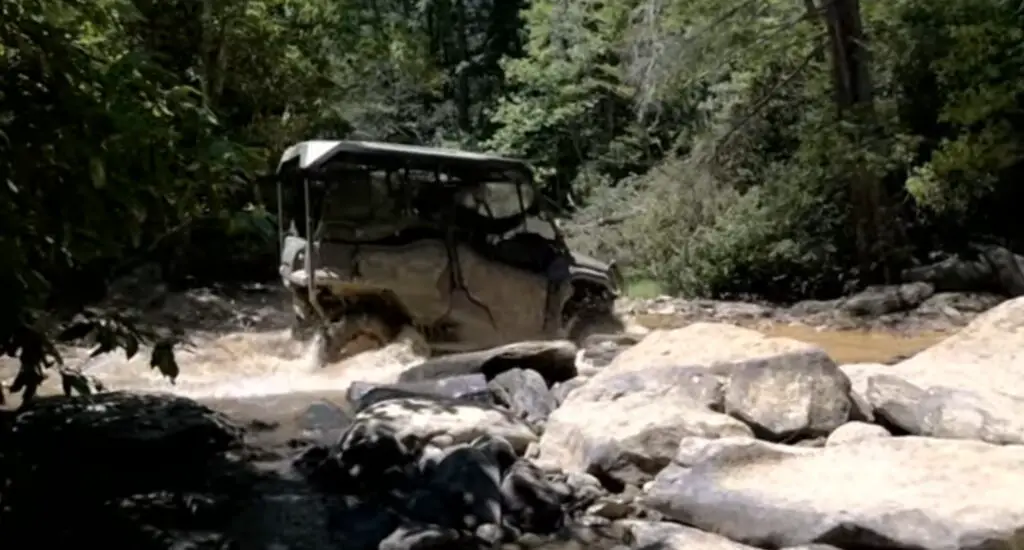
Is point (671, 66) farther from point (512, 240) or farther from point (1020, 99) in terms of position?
point (512, 240)

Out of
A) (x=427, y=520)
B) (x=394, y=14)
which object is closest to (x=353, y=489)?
(x=427, y=520)

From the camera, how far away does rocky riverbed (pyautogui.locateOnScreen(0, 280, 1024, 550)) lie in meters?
4.72

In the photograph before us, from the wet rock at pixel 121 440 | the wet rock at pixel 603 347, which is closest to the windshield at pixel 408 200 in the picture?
the wet rock at pixel 603 347

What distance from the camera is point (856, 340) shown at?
12320 mm

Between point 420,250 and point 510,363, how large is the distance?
5.27 feet

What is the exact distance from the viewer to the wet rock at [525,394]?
737 centimetres

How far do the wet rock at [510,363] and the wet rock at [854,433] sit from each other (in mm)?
2917

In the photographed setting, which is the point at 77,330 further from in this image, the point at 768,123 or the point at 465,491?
the point at 768,123

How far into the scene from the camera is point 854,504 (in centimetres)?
462

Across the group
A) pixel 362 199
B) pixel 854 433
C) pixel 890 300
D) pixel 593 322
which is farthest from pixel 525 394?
pixel 890 300

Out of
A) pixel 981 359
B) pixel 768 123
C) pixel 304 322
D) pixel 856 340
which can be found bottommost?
pixel 856 340

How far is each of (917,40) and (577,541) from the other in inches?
503

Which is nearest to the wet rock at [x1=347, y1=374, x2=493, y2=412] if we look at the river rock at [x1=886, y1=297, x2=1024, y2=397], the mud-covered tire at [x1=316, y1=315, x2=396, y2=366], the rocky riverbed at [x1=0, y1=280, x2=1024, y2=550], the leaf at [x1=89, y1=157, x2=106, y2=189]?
the rocky riverbed at [x1=0, y1=280, x2=1024, y2=550]

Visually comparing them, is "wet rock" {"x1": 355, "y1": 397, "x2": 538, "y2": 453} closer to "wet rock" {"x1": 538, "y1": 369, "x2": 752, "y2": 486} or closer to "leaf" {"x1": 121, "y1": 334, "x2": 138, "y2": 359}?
"wet rock" {"x1": 538, "y1": 369, "x2": 752, "y2": 486}
